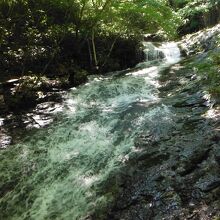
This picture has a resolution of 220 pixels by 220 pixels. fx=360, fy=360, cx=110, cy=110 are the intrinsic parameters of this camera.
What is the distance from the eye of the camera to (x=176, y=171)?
5.92m

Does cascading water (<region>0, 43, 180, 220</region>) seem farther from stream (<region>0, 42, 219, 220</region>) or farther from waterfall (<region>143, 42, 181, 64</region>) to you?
waterfall (<region>143, 42, 181, 64</region>)

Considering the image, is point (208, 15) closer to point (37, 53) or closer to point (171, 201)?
point (37, 53)

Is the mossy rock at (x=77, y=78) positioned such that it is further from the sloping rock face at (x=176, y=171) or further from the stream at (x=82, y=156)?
the sloping rock face at (x=176, y=171)

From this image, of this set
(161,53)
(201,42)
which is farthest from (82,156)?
(161,53)

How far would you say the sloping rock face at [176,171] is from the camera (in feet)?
16.9

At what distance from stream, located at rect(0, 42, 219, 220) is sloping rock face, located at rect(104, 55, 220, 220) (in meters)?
0.05

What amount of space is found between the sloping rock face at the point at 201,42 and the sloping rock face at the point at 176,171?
301 inches

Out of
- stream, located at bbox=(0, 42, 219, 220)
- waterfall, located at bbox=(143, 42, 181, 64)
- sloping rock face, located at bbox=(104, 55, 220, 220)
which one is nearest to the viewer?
sloping rock face, located at bbox=(104, 55, 220, 220)

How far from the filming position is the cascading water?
6137 millimetres

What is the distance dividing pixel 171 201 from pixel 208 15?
1877 cm

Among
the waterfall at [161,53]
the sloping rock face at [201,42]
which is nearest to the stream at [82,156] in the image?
the sloping rock face at [201,42]

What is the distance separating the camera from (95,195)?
5992 mm

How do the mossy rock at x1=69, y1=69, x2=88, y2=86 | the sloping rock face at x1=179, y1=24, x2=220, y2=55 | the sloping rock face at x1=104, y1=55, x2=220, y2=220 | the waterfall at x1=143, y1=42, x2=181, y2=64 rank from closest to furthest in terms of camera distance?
the sloping rock face at x1=104, y1=55, x2=220, y2=220, the mossy rock at x1=69, y1=69, x2=88, y2=86, the sloping rock face at x1=179, y1=24, x2=220, y2=55, the waterfall at x1=143, y1=42, x2=181, y2=64

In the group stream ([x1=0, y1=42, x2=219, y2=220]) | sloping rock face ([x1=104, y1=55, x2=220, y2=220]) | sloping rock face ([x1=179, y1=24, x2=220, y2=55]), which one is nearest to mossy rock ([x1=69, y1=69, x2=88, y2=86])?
stream ([x1=0, y1=42, x2=219, y2=220])
